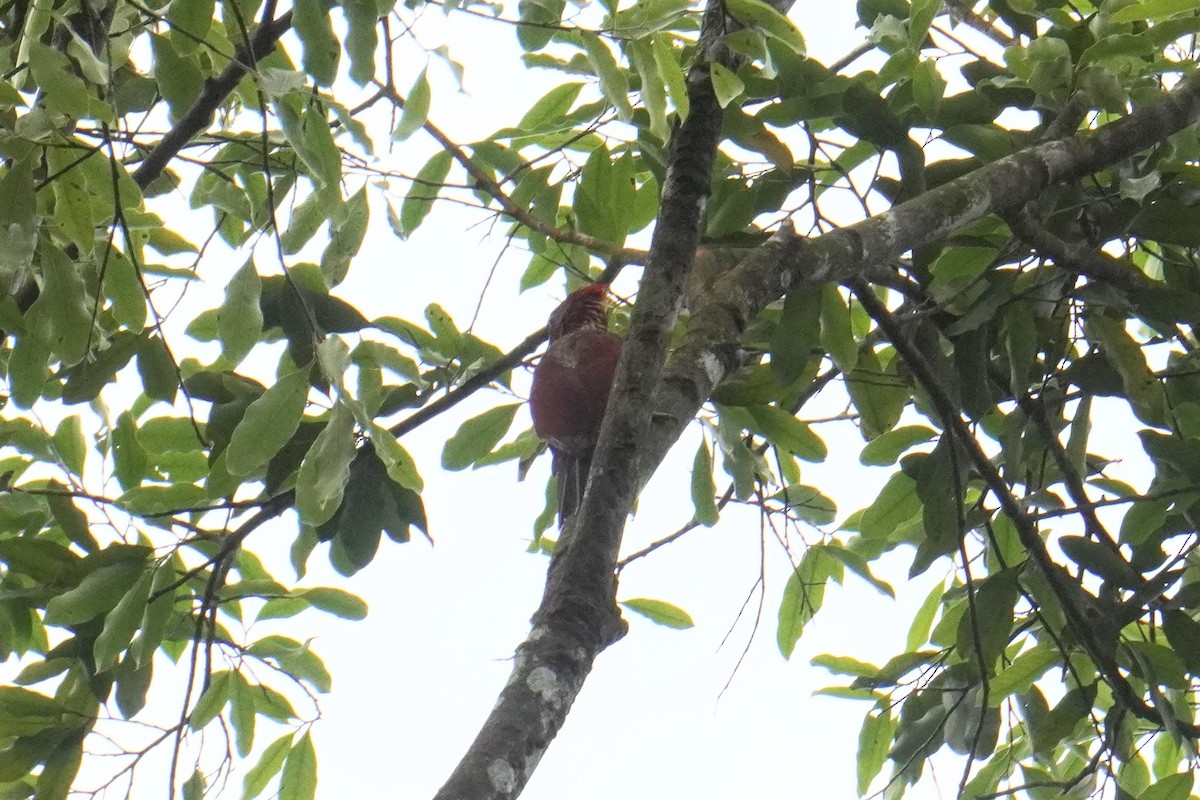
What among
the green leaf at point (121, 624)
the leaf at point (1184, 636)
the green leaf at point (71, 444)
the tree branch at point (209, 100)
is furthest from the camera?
the green leaf at point (71, 444)

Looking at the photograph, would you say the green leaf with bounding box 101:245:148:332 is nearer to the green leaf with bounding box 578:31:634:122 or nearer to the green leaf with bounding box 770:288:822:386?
the green leaf with bounding box 578:31:634:122

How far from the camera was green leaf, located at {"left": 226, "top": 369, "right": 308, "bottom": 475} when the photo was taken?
137 cm

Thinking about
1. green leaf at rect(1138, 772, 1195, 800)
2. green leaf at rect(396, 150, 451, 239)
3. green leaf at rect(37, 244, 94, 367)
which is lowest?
green leaf at rect(1138, 772, 1195, 800)

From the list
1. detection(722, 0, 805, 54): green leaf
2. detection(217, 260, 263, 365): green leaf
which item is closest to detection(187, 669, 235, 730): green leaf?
detection(217, 260, 263, 365): green leaf

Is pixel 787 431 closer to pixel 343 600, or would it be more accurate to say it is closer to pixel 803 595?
pixel 803 595

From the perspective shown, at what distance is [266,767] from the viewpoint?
6.87ft

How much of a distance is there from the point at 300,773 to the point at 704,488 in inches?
35.1

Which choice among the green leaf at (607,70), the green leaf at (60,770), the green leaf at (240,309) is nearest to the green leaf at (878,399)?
the green leaf at (607,70)

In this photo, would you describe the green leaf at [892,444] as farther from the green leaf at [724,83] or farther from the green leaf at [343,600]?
the green leaf at [343,600]

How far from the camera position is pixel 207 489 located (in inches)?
70.5

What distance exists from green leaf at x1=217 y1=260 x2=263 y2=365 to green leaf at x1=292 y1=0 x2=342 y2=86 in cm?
26

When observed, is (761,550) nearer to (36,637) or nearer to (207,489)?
(207,489)

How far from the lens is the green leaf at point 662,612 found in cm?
231

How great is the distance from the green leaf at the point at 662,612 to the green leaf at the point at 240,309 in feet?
3.57
